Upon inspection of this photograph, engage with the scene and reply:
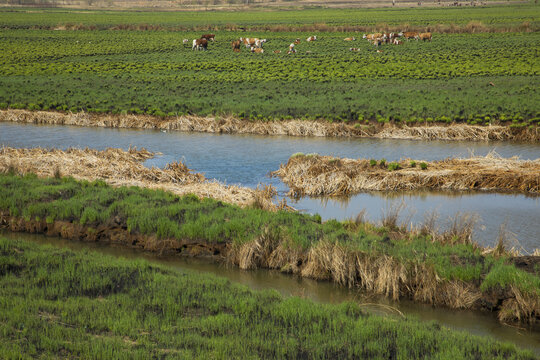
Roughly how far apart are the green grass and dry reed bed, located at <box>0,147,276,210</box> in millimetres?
1398

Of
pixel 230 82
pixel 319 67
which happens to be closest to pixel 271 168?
pixel 230 82

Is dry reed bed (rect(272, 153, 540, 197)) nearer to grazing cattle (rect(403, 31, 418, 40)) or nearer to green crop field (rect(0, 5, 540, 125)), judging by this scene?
green crop field (rect(0, 5, 540, 125))

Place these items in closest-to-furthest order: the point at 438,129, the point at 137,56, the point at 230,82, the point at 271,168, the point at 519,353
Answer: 1. the point at 519,353
2. the point at 271,168
3. the point at 438,129
4. the point at 230,82
5. the point at 137,56

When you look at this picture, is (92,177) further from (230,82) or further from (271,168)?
(230,82)

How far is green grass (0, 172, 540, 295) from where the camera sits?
13.1m

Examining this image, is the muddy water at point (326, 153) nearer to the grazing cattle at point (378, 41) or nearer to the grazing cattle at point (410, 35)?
the grazing cattle at point (378, 41)

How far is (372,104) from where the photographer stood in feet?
114

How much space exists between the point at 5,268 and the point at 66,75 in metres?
38.4

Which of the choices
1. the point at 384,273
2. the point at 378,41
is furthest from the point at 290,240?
the point at 378,41

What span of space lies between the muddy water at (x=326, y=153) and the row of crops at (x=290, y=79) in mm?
2737

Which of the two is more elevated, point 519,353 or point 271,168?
point 519,353

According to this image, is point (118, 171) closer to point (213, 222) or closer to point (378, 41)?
point (213, 222)

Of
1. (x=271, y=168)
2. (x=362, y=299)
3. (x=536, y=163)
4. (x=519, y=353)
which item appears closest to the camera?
(x=519, y=353)

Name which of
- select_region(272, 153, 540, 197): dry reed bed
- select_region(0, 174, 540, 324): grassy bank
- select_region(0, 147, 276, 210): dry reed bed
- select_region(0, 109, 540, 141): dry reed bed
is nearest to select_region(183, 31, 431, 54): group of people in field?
select_region(0, 109, 540, 141): dry reed bed
